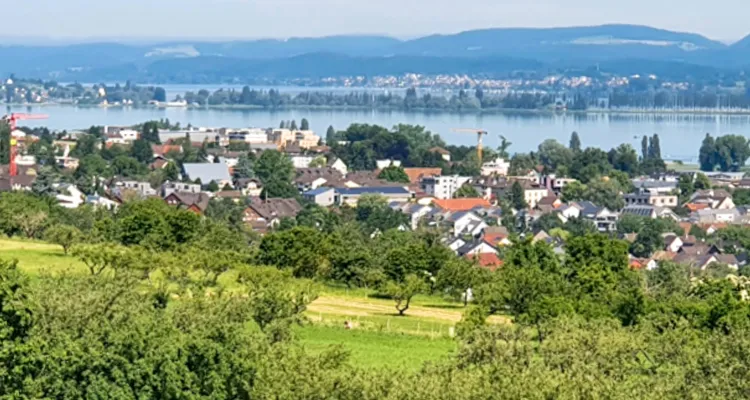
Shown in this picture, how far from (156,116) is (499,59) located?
85.8 meters

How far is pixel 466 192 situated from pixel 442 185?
125 cm

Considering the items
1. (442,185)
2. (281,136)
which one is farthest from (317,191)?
(281,136)

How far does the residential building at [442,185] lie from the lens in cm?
3230

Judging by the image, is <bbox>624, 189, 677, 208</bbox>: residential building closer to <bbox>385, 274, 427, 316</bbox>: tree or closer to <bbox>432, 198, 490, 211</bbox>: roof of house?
<bbox>432, 198, 490, 211</bbox>: roof of house

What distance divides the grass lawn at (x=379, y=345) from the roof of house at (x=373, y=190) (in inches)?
726

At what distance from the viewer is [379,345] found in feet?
35.8

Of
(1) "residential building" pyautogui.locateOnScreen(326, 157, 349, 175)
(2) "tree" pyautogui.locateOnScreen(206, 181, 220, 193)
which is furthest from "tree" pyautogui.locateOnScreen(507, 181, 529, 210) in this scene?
(1) "residential building" pyautogui.locateOnScreen(326, 157, 349, 175)

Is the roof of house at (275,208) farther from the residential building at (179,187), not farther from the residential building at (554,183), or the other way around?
the residential building at (554,183)

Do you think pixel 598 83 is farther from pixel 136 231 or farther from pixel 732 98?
pixel 136 231

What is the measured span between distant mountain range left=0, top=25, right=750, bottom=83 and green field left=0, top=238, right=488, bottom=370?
118281mm

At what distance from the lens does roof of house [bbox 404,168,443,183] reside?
114 ft

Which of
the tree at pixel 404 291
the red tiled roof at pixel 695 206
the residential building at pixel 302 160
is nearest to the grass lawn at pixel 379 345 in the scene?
the tree at pixel 404 291

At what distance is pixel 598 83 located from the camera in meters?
116

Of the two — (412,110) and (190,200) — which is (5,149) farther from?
(412,110)
